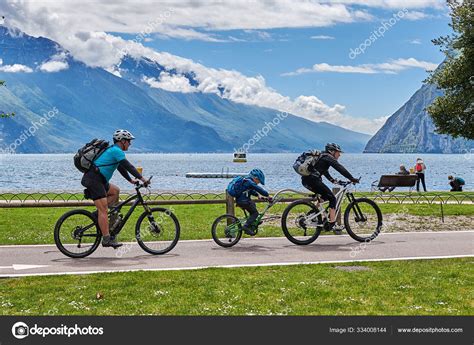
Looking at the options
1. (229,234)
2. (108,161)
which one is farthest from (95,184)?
(229,234)

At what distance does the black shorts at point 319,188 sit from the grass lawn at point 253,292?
3.10m

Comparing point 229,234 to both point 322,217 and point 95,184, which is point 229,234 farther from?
point 95,184

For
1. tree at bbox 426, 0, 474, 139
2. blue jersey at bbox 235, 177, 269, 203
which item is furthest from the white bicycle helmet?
tree at bbox 426, 0, 474, 139

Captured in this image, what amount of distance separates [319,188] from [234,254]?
7.75 ft

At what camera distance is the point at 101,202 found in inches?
431

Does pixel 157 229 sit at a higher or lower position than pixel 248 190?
lower

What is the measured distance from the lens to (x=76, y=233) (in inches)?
434

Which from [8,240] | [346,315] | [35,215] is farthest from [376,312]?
[35,215]

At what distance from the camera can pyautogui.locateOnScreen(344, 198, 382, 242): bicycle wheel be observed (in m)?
13.2

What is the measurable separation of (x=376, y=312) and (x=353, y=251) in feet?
16.8

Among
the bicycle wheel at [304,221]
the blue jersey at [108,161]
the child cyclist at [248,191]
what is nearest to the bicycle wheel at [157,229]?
the blue jersey at [108,161]

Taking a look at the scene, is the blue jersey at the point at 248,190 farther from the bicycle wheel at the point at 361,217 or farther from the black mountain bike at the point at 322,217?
the bicycle wheel at the point at 361,217

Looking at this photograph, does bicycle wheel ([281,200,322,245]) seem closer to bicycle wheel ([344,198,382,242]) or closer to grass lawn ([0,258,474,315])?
bicycle wheel ([344,198,382,242])

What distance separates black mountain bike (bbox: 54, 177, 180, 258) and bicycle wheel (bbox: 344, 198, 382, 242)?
12.0ft
